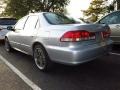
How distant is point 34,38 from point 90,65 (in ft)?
5.50

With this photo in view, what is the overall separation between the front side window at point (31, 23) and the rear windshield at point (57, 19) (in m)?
0.36

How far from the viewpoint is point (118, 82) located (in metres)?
4.73

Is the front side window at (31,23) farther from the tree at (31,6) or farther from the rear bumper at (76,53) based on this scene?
the tree at (31,6)

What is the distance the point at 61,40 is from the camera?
193 inches

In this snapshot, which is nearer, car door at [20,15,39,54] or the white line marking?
the white line marking

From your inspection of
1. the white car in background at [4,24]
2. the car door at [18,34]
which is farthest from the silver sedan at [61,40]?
the white car in background at [4,24]

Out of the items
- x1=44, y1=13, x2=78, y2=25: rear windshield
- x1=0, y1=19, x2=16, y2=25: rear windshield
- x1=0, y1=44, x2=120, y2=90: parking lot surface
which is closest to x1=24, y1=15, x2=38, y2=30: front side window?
x1=44, y1=13, x2=78, y2=25: rear windshield

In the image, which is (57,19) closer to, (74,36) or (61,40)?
(61,40)

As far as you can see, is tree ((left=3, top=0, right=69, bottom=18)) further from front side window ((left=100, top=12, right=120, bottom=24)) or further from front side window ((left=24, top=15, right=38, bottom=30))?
front side window ((left=24, top=15, right=38, bottom=30))

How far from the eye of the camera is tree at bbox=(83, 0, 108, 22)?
182 ft

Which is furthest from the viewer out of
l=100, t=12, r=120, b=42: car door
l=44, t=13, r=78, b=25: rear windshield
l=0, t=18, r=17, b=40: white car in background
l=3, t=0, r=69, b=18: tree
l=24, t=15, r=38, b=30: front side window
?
l=3, t=0, r=69, b=18: tree

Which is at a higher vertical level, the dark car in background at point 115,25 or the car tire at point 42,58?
the dark car in background at point 115,25

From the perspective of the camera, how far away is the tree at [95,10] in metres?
55.6

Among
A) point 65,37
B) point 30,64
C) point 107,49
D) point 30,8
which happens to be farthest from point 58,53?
point 30,8
